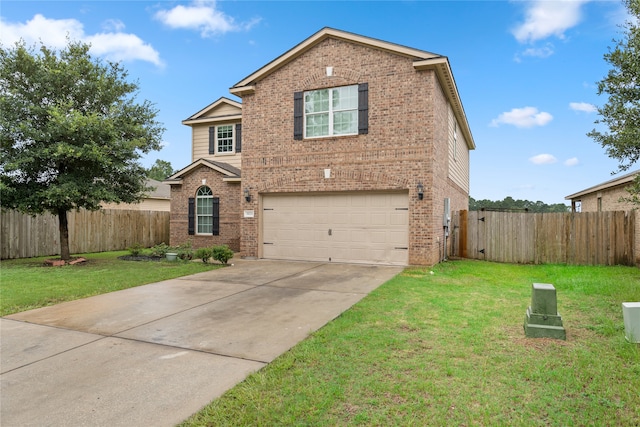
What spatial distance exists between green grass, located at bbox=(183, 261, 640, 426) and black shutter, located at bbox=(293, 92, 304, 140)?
7.26 meters

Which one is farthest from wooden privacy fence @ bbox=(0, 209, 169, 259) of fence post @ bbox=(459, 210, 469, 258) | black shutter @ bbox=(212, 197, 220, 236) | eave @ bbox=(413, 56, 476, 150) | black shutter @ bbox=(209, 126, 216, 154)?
fence post @ bbox=(459, 210, 469, 258)

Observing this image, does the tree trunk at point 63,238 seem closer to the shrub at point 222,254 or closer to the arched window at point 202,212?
the arched window at point 202,212

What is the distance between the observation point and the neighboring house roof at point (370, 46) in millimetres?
10508

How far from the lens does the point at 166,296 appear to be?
281 inches

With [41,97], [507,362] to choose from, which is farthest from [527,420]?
[41,97]

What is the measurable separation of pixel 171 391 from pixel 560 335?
435 cm

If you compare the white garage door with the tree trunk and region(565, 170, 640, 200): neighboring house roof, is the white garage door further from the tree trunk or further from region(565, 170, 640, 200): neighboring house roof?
region(565, 170, 640, 200): neighboring house roof

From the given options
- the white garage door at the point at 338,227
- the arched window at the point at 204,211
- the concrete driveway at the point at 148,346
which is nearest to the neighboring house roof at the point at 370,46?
the white garage door at the point at 338,227

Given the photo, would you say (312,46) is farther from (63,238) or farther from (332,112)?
(63,238)

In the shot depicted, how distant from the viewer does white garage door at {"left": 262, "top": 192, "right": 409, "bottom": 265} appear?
1111cm

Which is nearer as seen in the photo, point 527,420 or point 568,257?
point 527,420

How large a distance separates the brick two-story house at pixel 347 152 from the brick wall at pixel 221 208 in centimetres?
255

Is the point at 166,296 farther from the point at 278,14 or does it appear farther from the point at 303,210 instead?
the point at 278,14

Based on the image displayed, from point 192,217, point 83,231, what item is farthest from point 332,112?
point 83,231
